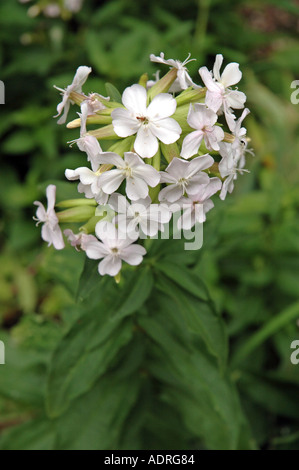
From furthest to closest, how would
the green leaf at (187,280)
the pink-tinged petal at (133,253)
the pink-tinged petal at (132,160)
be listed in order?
the green leaf at (187,280)
the pink-tinged petal at (133,253)
the pink-tinged petal at (132,160)

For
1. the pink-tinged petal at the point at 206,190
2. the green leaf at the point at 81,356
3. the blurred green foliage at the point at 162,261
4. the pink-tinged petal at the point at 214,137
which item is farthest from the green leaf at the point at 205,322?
the pink-tinged petal at the point at 214,137

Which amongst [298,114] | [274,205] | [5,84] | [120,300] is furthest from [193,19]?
[120,300]

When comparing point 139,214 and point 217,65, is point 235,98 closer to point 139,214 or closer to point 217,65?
point 217,65

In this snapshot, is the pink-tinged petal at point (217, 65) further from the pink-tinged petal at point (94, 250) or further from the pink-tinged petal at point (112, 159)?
the pink-tinged petal at point (94, 250)

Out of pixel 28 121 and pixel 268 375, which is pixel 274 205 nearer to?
pixel 268 375

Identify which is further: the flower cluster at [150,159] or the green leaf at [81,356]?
the green leaf at [81,356]

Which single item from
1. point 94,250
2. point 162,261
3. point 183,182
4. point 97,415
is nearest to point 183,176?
point 183,182

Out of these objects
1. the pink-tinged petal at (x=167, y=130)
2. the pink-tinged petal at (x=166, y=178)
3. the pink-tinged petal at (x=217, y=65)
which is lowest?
the pink-tinged petal at (x=166, y=178)
